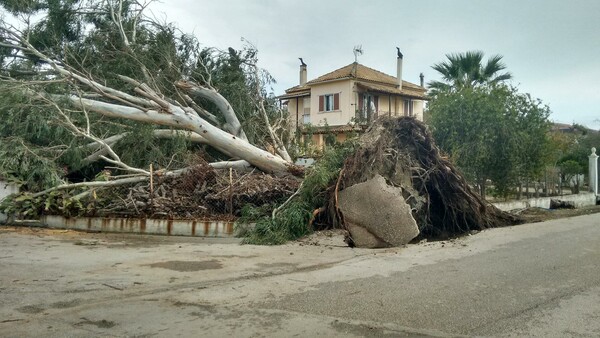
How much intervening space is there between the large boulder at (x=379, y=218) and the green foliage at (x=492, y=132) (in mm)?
5312

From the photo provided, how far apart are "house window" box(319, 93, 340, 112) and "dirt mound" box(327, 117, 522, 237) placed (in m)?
19.9

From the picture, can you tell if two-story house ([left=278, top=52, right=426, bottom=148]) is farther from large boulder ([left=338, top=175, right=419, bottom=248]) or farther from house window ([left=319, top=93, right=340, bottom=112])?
large boulder ([left=338, top=175, right=419, bottom=248])

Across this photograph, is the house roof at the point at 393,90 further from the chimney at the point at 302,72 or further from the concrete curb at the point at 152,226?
the concrete curb at the point at 152,226

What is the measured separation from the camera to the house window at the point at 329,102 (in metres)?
31.4

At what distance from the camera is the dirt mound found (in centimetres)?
1052

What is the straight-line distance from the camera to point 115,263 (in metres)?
7.85

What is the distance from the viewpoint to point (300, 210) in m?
10.6

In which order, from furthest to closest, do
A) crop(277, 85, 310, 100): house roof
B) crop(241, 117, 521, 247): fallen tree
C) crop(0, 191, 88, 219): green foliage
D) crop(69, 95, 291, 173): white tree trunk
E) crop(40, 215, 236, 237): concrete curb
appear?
crop(277, 85, 310, 100): house roof → crop(69, 95, 291, 173): white tree trunk → crop(0, 191, 88, 219): green foliage → crop(40, 215, 236, 237): concrete curb → crop(241, 117, 521, 247): fallen tree

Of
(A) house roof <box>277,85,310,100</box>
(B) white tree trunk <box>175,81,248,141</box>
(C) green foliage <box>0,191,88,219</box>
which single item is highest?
(A) house roof <box>277,85,310,100</box>

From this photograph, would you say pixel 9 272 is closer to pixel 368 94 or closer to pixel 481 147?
pixel 481 147

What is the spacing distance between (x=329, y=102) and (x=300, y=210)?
2198cm

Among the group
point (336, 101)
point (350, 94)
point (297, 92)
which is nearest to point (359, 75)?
point (350, 94)

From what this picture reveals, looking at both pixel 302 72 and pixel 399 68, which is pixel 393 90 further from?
pixel 302 72

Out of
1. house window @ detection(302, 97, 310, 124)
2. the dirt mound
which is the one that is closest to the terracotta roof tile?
house window @ detection(302, 97, 310, 124)
